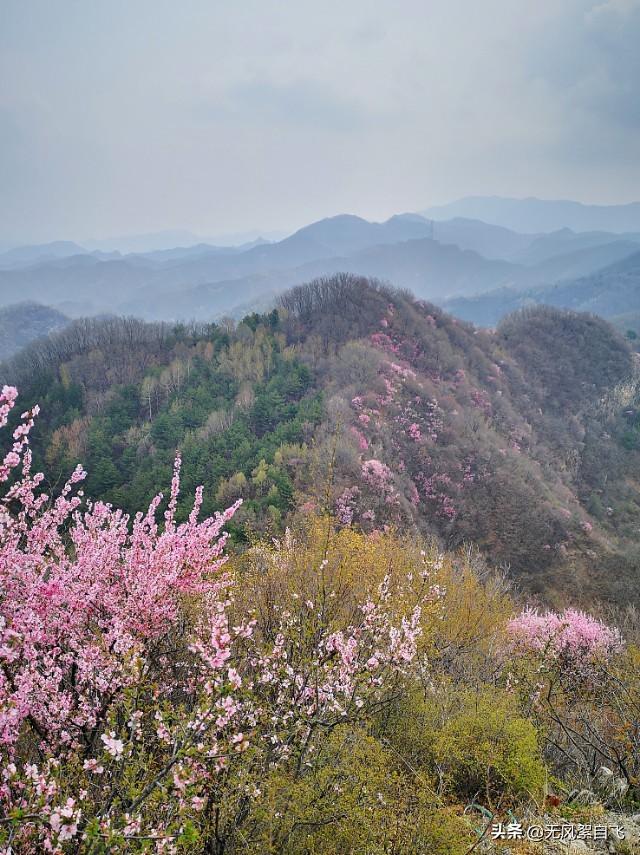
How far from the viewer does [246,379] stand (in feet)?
152

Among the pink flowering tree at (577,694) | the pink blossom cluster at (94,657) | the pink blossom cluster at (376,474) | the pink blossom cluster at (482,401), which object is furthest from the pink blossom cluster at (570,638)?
the pink blossom cluster at (482,401)

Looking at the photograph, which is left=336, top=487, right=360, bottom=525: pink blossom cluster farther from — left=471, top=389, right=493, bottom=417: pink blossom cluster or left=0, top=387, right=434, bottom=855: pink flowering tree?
left=471, top=389, right=493, bottom=417: pink blossom cluster

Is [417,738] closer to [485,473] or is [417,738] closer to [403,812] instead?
[403,812]

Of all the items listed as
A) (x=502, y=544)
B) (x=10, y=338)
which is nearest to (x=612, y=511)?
(x=502, y=544)

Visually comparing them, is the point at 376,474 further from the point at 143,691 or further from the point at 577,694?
the point at 143,691

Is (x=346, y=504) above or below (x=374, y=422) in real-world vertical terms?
below

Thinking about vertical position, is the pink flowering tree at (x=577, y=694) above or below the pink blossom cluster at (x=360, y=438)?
below

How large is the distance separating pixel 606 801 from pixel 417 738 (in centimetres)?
240

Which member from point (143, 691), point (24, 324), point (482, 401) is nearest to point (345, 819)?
point (143, 691)

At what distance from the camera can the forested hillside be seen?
100 feet

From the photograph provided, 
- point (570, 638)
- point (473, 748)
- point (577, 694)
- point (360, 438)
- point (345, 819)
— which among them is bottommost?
point (570, 638)

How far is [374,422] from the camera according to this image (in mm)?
38094

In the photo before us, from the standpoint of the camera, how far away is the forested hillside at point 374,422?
1204 inches

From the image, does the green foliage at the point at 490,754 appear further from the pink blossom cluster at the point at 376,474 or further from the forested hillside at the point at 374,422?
the pink blossom cluster at the point at 376,474
